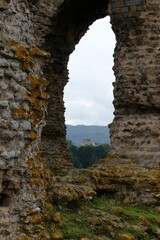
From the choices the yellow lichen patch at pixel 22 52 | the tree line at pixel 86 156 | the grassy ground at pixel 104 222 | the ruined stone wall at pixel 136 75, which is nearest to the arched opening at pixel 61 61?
the ruined stone wall at pixel 136 75

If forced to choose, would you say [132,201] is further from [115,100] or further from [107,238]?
[115,100]

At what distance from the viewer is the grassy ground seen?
4207mm

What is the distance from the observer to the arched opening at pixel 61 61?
13156 mm

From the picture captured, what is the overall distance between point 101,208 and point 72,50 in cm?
926

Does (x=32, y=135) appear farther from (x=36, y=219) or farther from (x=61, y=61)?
(x=61, y=61)

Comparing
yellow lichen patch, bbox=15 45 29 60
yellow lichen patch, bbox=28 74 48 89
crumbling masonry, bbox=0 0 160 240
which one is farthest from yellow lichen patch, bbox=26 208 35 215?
yellow lichen patch, bbox=15 45 29 60

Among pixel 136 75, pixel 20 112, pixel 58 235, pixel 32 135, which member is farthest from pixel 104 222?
pixel 136 75

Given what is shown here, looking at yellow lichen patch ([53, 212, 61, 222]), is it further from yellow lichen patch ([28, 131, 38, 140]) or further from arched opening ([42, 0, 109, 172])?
arched opening ([42, 0, 109, 172])

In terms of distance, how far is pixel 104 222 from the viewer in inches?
178

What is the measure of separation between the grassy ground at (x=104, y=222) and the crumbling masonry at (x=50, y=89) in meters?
0.31

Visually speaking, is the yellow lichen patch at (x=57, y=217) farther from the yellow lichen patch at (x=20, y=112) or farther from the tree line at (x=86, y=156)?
the tree line at (x=86, y=156)

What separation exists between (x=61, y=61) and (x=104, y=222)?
369 inches

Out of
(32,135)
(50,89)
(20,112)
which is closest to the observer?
(20,112)

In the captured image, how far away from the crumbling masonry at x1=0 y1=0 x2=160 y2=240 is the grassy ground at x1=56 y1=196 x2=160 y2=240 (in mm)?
310
